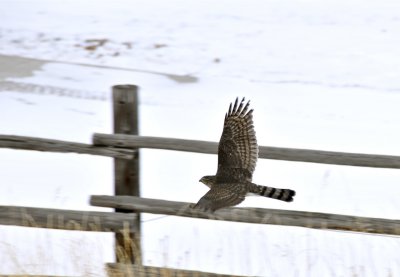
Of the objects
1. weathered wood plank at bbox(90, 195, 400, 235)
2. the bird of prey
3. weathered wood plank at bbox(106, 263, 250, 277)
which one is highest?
the bird of prey

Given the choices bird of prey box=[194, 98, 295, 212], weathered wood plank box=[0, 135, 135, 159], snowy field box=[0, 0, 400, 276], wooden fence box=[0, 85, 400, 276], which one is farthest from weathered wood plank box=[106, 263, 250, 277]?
weathered wood plank box=[0, 135, 135, 159]

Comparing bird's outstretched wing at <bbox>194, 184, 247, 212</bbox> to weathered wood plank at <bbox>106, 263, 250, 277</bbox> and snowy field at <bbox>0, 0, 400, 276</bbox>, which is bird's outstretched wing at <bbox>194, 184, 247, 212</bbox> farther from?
snowy field at <bbox>0, 0, 400, 276</bbox>

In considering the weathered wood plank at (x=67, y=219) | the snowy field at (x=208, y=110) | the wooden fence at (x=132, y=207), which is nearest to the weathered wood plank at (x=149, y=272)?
the wooden fence at (x=132, y=207)

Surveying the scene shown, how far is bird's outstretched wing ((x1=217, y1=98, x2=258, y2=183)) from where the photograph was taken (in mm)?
4863

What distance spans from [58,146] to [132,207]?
606 millimetres

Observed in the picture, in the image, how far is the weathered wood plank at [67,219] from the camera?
5.22 m

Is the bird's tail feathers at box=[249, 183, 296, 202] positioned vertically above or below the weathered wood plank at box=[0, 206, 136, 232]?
above

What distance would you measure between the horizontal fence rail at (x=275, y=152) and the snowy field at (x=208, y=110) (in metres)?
0.61

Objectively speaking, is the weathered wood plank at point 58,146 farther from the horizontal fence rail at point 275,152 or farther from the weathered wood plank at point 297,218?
the weathered wood plank at point 297,218

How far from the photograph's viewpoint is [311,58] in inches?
575

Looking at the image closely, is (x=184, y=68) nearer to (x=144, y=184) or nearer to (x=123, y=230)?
(x=144, y=184)

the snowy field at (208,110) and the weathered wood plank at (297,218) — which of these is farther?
the snowy field at (208,110)

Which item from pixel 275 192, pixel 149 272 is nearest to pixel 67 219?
pixel 149 272

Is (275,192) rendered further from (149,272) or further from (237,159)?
(149,272)
